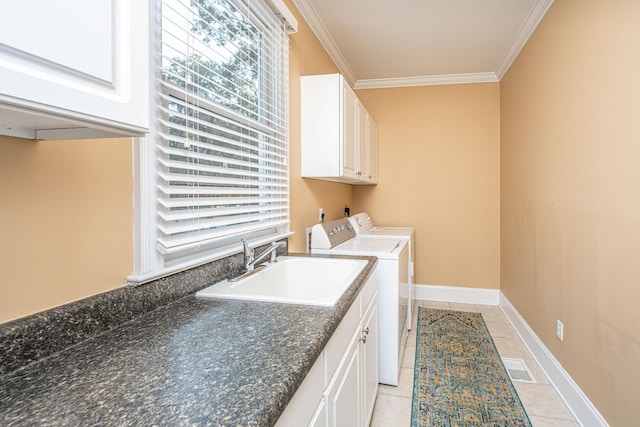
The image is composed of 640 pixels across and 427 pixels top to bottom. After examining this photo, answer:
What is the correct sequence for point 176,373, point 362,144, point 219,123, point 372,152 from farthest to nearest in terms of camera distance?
point 372,152, point 362,144, point 219,123, point 176,373

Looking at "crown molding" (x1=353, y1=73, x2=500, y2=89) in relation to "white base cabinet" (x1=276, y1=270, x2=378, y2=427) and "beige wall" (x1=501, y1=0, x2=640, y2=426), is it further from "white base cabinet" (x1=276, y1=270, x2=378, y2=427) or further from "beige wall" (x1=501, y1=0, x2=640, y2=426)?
"white base cabinet" (x1=276, y1=270, x2=378, y2=427)

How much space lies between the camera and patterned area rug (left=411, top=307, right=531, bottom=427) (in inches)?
75.8

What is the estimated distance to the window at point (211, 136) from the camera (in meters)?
1.17

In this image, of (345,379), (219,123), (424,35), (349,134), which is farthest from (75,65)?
(424,35)

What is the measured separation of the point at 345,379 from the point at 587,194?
62.4 inches

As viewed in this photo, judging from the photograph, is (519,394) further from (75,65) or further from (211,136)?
(75,65)

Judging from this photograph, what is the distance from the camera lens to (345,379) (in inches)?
48.7

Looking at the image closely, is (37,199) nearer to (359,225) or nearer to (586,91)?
(586,91)

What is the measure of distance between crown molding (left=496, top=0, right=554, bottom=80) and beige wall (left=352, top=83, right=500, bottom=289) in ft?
1.35

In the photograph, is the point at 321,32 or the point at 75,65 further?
the point at 321,32

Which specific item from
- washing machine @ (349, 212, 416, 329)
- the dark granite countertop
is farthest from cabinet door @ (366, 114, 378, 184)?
Answer: the dark granite countertop

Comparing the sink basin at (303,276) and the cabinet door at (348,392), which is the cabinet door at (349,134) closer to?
the sink basin at (303,276)

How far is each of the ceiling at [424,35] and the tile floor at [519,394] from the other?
2.47 metres

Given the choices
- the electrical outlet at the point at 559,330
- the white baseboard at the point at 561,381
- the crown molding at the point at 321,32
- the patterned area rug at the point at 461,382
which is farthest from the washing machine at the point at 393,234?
the crown molding at the point at 321,32
